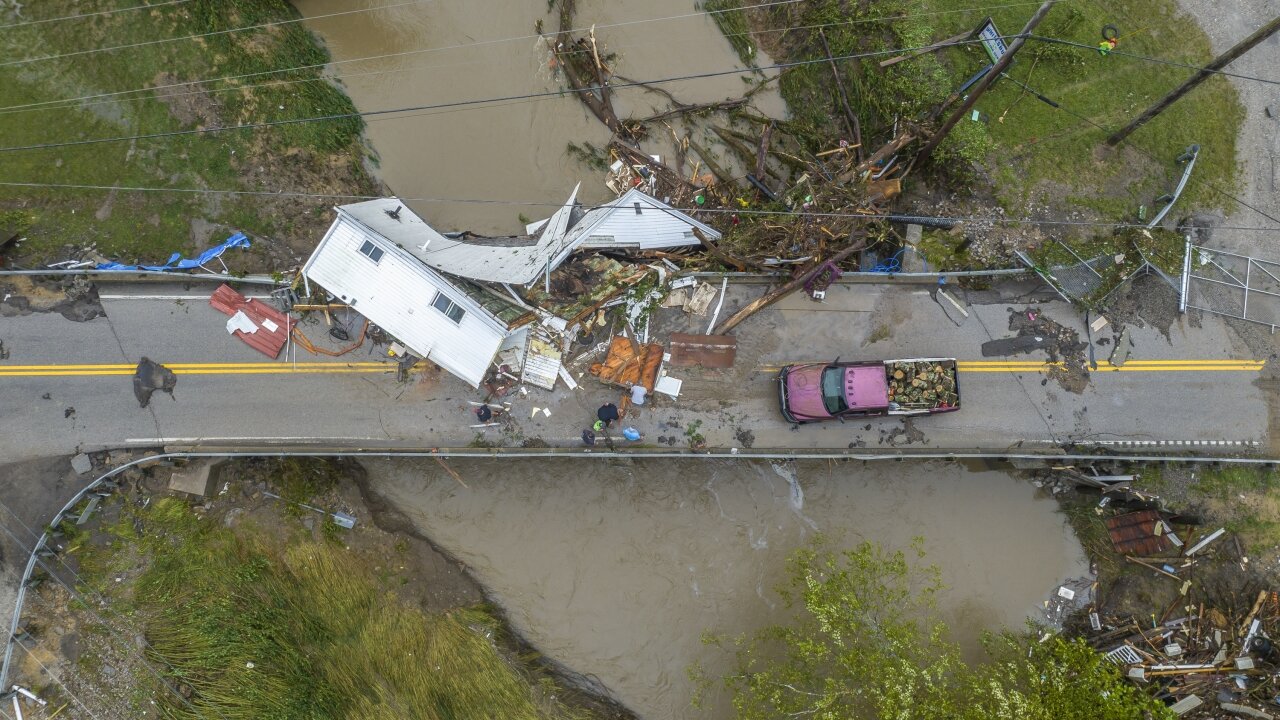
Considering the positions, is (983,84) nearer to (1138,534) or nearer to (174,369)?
(1138,534)

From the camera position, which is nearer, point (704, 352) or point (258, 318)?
point (258, 318)

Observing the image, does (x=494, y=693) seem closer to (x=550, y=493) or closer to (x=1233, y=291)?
(x=550, y=493)

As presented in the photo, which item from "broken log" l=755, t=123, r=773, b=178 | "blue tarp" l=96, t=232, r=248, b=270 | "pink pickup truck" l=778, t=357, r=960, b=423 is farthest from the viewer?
"broken log" l=755, t=123, r=773, b=178

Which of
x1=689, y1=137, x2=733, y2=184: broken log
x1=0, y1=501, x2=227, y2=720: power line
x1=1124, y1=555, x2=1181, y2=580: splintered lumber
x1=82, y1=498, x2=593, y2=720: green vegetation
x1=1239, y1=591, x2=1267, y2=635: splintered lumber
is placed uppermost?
x1=689, y1=137, x2=733, y2=184: broken log

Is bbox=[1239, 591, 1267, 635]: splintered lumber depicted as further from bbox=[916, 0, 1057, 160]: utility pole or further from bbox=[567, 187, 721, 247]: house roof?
bbox=[567, 187, 721, 247]: house roof

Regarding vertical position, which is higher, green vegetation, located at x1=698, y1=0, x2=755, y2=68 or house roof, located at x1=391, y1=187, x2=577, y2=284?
green vegetation, located at x1=698, y1=0, x2=755, y2=68

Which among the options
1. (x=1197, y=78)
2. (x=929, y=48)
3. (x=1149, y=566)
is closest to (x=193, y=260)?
(x=929, y=48)

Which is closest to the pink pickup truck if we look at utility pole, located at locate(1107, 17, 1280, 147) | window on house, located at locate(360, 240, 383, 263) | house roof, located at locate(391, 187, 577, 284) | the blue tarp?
house roof, located at locate(391, 187, 577, 284)

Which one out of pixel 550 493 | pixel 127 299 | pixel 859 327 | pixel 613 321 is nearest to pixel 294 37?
pixel 127 299
